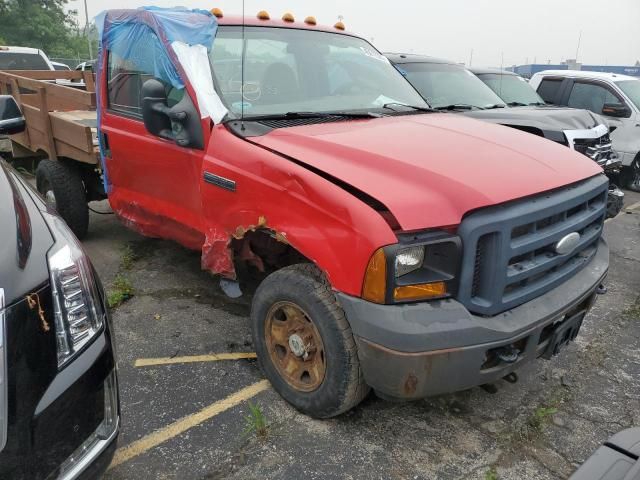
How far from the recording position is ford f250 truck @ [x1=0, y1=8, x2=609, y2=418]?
2127 millimetres

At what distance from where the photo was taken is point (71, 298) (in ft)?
5.59

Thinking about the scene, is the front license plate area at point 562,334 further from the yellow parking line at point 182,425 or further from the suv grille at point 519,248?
the yellow parking line at point 182,425

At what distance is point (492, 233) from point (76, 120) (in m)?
4.12

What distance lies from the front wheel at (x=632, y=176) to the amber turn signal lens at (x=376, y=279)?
785cm

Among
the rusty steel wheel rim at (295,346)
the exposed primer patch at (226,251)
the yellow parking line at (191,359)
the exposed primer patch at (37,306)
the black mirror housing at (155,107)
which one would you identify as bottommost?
the yellow parking line at (191,359)

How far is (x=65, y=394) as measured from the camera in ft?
5.21

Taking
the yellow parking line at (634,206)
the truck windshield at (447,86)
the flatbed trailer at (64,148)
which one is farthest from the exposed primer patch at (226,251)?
the yellow parking line at (634,206)

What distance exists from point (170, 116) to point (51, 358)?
70.9 inches

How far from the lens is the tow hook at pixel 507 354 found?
2248 millimetres

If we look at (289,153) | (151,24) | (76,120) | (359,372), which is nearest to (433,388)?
(359,372)

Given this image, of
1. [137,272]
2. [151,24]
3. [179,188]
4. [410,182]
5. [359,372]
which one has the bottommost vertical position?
[137,272]

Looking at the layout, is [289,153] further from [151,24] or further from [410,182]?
[151,24]

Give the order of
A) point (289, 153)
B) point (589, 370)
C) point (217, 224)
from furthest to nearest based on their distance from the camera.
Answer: point (589, 370) → point (217, 224) → point (289, 153)

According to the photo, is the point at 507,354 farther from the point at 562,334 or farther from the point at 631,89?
the point at 631,89
